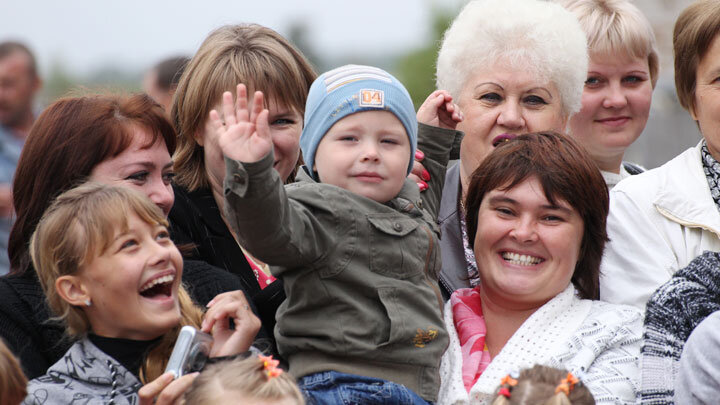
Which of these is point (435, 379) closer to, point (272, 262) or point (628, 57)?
point (272, 262)

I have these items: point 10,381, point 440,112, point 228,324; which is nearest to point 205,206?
point 228,324

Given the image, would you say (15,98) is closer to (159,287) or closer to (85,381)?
(159,287)

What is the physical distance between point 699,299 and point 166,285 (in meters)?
1.86

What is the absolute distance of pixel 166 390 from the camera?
2.82 meters

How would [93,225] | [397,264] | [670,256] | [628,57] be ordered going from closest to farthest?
[93,225] < [397,264] < [670,256] < [628,57]

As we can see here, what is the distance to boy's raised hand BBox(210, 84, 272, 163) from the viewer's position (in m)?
2.87

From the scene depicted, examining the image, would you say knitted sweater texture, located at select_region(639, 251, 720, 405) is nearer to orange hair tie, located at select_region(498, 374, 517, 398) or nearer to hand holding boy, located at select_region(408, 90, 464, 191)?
orange hair tie, located at select_region(498, 374, 517, 398)

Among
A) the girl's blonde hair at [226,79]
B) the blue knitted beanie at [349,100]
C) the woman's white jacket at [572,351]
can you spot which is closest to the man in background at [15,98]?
the girl's blonde hair at [226,79]

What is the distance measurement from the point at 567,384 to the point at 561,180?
1.04 meters

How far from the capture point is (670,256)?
3.78 m

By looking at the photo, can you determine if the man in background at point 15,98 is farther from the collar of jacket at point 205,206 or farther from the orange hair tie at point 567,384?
the orange hair tie at point 567,384

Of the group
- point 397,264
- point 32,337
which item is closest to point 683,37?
point 397,264

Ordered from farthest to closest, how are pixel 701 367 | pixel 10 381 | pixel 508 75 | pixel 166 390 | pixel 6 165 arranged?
pixel 6 165 → pixel 508 75 → pixel 701 367 → pixel 166 390 → pixel 10 381

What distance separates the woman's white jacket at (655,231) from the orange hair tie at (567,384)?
0.93m
